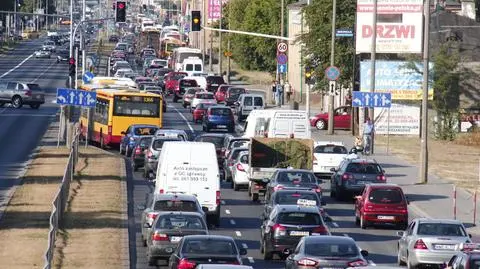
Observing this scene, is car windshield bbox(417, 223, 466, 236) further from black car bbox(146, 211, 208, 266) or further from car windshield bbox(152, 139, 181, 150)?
car windshield bbox(152, 139, 181, 150)

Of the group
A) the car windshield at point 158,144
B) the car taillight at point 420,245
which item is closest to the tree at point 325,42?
the car windshield at point 158,144

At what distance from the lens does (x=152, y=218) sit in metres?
33.8

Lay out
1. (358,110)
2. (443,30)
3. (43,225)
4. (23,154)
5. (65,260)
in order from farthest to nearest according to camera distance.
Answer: (443,30) → (358,110) → (23,154) → (43,225) → (65,260)

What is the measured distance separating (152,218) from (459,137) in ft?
157

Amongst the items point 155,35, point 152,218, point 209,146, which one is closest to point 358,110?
point 209,146

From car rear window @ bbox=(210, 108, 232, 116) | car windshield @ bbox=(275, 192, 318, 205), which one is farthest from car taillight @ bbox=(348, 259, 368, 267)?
car rear window @ bbox=(210, 108, 232, 116)

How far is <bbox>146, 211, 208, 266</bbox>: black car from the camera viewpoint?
31375 millimetres

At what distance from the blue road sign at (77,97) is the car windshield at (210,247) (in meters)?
31.0

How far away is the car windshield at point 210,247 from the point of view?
27.4 meters

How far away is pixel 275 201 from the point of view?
1513 inches

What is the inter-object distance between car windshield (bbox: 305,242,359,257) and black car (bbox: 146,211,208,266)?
153 inches

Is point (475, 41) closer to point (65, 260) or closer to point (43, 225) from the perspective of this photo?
point (43, 225)

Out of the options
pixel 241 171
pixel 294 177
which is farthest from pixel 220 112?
pixel 294 177

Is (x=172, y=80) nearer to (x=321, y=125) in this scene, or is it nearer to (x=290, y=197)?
(x=321, y=125)
